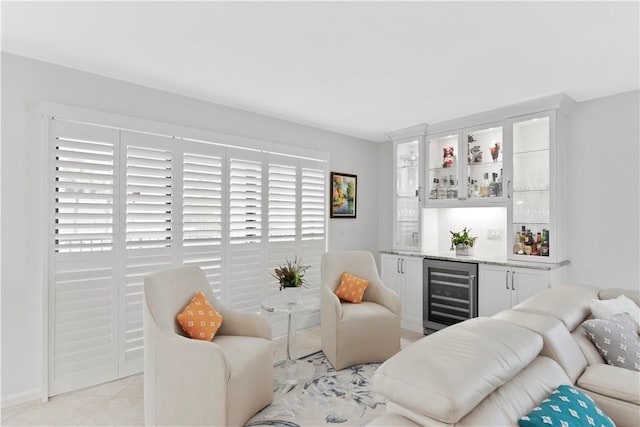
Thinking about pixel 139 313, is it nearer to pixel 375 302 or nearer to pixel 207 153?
pixel 207 153

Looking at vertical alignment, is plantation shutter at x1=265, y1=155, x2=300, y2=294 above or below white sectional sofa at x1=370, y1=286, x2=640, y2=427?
above

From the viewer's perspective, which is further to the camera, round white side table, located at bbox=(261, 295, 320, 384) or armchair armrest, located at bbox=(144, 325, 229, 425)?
round white side table, located at bbox=(261, 295, 320, 384)

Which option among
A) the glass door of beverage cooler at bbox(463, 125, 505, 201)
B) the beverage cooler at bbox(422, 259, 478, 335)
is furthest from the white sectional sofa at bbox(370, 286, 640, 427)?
the glass door of beverage cooler at bbox(463, 125, 505, 201)

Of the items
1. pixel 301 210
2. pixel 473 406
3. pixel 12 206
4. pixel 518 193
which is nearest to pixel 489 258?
pixel 518 193

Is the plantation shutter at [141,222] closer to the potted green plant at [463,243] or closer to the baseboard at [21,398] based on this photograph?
the baseboard at [21,398]

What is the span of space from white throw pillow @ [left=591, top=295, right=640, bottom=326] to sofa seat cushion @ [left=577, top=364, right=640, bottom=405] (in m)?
0.48

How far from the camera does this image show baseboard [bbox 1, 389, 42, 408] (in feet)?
8.32

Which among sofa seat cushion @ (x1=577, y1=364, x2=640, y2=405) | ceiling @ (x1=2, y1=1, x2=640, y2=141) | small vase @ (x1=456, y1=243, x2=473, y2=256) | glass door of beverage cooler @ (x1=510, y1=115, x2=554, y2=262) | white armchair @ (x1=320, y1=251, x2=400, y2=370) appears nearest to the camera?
sofa seat cushion @ (x1=577, y1=364, x2=640, y2=405)

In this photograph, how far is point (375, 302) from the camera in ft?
12.1

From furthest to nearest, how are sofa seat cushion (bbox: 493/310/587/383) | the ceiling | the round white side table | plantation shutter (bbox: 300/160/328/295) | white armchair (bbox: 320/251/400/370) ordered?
plantation shutter (bbox: 300/160/328/295) → white armchair (bbox: 320/251/400/370) → the round white side table → the ceiling → sofa seat cushion (bbox: 493/310/587/383)

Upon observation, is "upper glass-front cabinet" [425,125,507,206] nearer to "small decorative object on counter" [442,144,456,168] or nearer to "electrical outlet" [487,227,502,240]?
"small decorative object on counter" [442,144,456,168]

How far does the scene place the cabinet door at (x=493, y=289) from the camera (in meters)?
3.55

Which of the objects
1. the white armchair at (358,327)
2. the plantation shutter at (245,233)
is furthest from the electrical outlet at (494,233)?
the plantation shutter at (245,233)

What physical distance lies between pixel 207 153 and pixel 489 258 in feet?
10.6
